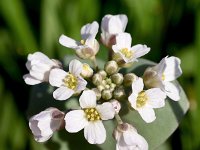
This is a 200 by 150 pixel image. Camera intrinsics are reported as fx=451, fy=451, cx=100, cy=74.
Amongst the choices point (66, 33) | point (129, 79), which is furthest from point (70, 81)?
point (66, 33)

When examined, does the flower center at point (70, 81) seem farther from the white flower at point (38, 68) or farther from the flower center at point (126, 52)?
the flower center at point (126, 52)

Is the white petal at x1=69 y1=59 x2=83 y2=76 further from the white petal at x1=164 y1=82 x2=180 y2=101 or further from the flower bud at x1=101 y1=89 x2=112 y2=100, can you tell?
the white petal at x1=164 y1=82 x2=180 y2=101

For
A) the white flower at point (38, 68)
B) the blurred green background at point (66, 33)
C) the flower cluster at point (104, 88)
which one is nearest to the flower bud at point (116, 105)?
the flower cluster at point (104, 88)

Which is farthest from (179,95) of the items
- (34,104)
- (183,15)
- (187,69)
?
(183,15)

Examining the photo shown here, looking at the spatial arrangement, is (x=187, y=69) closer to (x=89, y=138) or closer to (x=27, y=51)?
(x=27, y=51)

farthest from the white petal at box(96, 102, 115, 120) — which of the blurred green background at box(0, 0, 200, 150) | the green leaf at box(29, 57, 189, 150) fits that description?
the blurred green background at box(0, 0, 200, 150)
